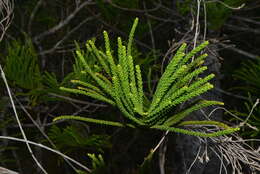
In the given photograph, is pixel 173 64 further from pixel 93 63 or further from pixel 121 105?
pixel 93 63

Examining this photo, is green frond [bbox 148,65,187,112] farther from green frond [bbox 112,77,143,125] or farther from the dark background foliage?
the dark background foliage

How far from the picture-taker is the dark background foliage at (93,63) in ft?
3.12

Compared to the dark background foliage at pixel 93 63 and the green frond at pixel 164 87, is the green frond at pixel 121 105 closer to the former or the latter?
the green frond at pixel 164 87

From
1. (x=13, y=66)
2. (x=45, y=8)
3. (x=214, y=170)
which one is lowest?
(x=214, y=170)

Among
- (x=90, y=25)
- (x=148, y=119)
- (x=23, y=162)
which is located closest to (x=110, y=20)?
(x=90, y=25)

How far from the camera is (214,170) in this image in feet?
3.31

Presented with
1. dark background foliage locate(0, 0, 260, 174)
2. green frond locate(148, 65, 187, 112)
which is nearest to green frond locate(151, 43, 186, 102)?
green frond locate(148, 65, 187, 112)

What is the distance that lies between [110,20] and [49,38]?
0.53 m

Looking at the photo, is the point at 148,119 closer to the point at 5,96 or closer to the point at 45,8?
the point at 5,96

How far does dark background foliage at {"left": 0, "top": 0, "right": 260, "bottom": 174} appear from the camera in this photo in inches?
37.5

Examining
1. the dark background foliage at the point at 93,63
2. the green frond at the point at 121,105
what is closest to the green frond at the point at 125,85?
the green frond at the point at 121,105

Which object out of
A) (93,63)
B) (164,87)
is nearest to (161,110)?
(164,87)

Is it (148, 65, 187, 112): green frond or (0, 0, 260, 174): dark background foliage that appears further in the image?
(0, 0, 260, 174): dark background foliage

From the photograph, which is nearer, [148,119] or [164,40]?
[148,119]
